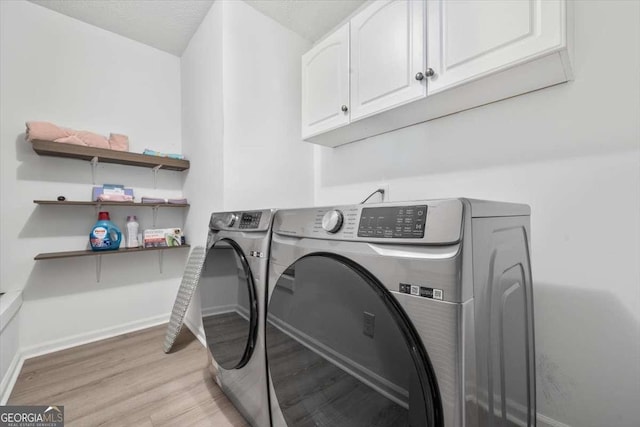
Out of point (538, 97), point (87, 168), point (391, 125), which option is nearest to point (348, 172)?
point (391, 125)

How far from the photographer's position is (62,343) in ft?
6.38

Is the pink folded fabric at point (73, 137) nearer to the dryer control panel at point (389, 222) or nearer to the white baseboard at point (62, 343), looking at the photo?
the white baseboard at point (62, 343)

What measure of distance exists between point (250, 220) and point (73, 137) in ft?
5.65

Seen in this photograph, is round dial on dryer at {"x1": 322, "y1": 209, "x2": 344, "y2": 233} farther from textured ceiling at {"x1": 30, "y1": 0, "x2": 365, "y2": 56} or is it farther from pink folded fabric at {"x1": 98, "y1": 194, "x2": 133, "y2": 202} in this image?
pink folded fabric at {"x1": 98, "y1": 194, "x2": 133, "y2": 202}

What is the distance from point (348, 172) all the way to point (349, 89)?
645mm

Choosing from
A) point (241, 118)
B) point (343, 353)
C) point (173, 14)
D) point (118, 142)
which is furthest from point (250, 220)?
point (173, 14)

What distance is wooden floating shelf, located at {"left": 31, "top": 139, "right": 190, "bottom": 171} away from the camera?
1746 millimetres

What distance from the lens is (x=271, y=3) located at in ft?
6.36

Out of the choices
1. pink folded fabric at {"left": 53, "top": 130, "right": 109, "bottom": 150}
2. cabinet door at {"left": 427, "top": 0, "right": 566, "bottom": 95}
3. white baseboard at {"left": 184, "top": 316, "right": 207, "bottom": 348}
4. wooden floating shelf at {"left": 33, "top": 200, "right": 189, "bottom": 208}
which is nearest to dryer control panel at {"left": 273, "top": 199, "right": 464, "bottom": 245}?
cabinet door at {"left": 427, "top": 0, "right": 566, "bottom": 95}

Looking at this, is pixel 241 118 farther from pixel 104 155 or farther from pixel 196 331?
pixel 196 331

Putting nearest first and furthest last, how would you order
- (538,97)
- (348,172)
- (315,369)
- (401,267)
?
(401,267) → (315,369) → (538,97) → (348,172)

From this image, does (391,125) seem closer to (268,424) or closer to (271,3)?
(271,3)

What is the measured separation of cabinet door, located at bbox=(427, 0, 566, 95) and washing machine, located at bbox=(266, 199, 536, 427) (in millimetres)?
578

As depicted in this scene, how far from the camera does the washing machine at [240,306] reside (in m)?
1.08
